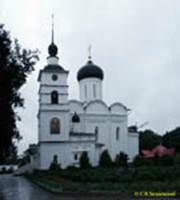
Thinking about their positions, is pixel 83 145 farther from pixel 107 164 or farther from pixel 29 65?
pixel 29 65

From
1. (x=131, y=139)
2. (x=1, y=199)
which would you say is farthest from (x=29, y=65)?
(x=131, y=139)

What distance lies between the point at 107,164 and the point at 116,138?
9.86 meters

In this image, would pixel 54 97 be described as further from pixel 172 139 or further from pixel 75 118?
pixel 172 139

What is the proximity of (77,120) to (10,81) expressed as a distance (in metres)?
28.4

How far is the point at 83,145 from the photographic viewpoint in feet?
145

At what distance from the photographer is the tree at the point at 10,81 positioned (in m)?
18.7

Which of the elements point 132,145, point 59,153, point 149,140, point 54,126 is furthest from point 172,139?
point 54,126

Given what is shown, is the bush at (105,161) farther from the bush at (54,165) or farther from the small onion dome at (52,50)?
the small onion dome at (52,50)

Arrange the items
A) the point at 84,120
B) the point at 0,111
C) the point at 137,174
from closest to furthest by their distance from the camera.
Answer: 1. the point at 0,111
2. the point at 137,174
3. the point at 84,120

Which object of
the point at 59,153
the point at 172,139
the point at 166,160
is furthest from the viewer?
the point at 172,139

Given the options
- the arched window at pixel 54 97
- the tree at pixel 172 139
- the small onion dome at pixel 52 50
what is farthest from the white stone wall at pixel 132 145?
the tree at pixel 172 139

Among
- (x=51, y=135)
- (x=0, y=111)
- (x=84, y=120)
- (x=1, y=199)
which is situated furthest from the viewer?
(x=84, y=120)

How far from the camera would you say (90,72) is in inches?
1988

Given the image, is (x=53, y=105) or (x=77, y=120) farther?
(x=77, y=120)
